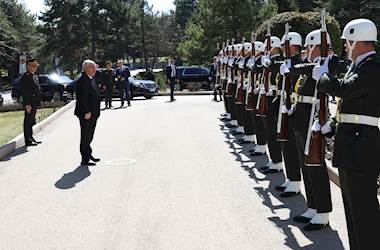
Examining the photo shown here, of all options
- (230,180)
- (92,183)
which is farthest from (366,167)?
(92,183)

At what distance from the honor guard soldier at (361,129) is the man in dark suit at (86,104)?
6185 mm

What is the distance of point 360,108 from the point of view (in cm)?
452

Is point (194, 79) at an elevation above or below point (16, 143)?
below

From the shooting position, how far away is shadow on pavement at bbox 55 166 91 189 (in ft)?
28.1

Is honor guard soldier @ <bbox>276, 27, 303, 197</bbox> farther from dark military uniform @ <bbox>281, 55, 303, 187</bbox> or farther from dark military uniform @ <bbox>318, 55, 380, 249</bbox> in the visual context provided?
dark military uniform @ <bbox>318, 55, 380, 249</bbox>

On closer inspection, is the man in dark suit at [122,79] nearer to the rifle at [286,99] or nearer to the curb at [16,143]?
the curb at [16,143]

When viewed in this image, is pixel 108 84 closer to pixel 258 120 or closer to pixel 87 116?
pixel 87 116

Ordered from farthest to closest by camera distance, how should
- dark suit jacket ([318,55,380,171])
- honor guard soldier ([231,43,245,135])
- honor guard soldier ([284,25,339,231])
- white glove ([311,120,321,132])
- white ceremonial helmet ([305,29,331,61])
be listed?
honor guard soldier ([231,43,245,135])
honor guard soldier ([284,25,339,231])
white ceremonial helmet ([305,29,331,61])
white glove ([311,120,321,132])
dark suit jacket ([318,55,380,171])

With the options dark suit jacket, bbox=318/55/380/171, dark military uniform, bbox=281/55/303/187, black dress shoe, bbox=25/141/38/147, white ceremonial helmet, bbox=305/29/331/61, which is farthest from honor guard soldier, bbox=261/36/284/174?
black dress shoe, bbox=25/141/38/147

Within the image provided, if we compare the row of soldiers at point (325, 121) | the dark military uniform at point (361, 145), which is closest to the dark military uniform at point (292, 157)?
the row of soldiers at point (325, 121)

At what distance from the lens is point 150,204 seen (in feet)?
23.9

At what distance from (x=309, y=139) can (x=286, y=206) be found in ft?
4.98

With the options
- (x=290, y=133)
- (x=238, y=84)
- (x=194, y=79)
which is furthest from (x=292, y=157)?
(x=194, y=79)

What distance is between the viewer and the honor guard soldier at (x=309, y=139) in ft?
19.5
